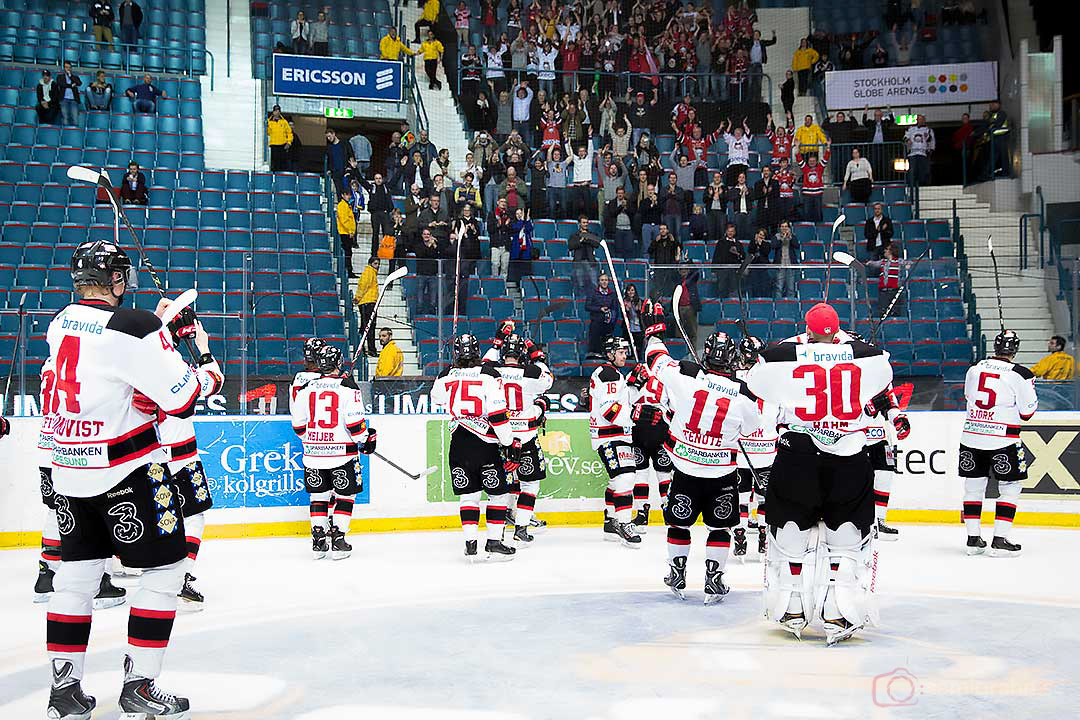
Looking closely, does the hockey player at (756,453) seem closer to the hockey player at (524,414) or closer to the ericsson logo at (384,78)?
the hockey player at (524,414)

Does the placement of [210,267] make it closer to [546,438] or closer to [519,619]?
[546,438]

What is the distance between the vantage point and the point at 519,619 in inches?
251

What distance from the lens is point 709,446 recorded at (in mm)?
6906

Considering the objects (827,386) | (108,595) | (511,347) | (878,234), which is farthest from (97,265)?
(878,234)

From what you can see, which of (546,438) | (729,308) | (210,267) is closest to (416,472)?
(546,438)

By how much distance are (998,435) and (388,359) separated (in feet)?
18.0

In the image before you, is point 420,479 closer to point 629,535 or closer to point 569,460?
point 569,460

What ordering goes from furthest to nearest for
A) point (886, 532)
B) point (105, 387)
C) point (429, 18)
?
point (429, 18), point (886, 532), point (105, 387)

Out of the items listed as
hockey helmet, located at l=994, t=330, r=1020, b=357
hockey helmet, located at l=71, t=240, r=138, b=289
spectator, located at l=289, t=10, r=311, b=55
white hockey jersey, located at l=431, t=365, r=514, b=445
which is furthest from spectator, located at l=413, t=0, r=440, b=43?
hockey helmet, located at l=71, t=240, r=138, b=289

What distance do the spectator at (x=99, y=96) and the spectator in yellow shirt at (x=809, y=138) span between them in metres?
10.1

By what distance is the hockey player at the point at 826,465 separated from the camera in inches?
225

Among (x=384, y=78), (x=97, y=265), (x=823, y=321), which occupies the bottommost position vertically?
(x=823, y=321)

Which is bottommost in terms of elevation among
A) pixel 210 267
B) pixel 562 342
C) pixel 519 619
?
pixel 519 619

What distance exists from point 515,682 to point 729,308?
6.92 m
